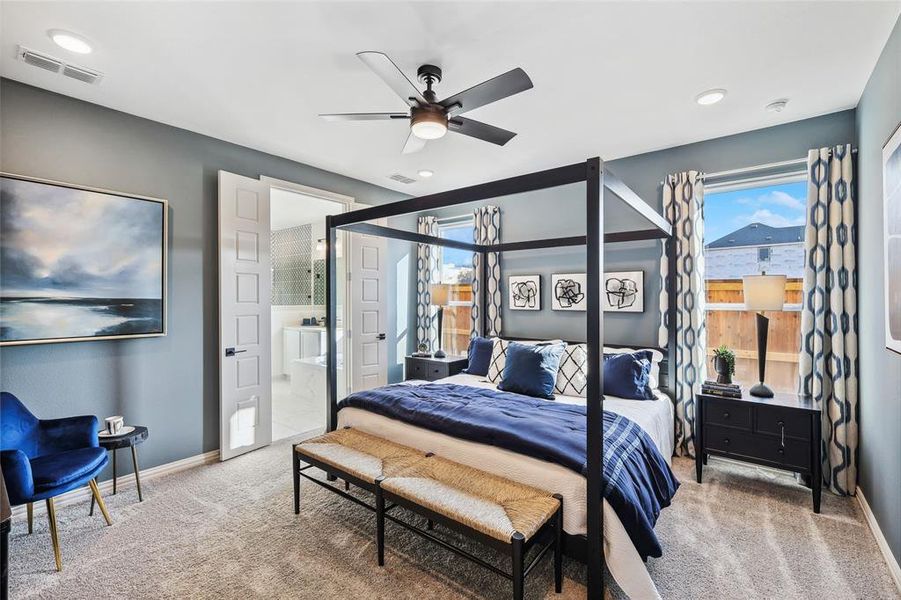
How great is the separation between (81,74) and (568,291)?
13.7 feet

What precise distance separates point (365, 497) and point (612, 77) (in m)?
3.22

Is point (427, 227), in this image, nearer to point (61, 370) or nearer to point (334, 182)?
point (334, 182)

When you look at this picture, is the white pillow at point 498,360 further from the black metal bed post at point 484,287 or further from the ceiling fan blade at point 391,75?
the ceiling fan blade at point 391,75

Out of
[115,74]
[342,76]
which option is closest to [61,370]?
[115,74]

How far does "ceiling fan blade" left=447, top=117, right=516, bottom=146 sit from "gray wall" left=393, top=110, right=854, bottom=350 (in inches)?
75.0

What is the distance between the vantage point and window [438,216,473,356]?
5.41 metres

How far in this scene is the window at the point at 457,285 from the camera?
5414 mm

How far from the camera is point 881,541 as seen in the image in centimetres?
224

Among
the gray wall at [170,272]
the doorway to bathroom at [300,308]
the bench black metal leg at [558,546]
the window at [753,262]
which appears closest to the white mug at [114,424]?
the gray wall at [170,272]

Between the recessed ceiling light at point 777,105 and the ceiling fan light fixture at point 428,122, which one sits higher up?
the recessed ceiling light at point 777,105

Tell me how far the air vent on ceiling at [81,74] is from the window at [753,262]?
466cm

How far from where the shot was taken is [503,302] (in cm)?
489

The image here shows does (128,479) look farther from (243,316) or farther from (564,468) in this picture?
(564,468)

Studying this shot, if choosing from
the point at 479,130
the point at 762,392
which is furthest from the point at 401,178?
the point at 762,392
